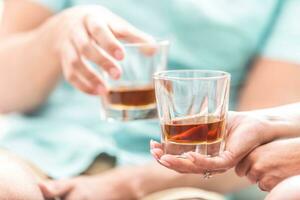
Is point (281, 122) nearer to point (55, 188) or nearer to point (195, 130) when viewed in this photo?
point (195, 130)

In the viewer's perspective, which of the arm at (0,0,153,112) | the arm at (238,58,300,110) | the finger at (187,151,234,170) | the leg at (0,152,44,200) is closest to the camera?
the finger at (187,151,234,170)

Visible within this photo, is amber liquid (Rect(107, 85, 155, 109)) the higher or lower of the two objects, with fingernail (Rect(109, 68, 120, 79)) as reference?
lower

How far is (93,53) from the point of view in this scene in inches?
47.4

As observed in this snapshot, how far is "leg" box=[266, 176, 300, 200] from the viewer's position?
0.86 metres

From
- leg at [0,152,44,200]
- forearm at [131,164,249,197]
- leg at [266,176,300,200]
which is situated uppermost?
leg at [266,176,300,200]

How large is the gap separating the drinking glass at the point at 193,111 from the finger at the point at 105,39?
0.20m

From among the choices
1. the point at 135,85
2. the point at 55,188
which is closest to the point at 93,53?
the point at 135,85

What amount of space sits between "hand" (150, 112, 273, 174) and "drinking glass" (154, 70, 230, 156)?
0.02 meters

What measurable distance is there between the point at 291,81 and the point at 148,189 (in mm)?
372

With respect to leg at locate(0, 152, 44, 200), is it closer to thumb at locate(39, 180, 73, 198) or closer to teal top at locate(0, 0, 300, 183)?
thumb at locate(39, 180, 73, 198)

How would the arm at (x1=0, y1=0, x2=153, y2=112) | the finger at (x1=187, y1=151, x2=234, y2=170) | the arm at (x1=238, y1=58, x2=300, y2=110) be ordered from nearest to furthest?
the finger at (x1=187, y1=151, x2=234, y2=170), the arm at (x1=0, y1=0, x2=153, y2=112), the arm at (x1=238, y1=58, x2=300, y2=110)

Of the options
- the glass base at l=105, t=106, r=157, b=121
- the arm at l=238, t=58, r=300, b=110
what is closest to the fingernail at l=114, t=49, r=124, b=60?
the glass base at l=105, t=106, r=157, b=121

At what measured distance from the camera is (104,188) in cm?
128

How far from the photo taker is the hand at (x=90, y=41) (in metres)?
1.19
